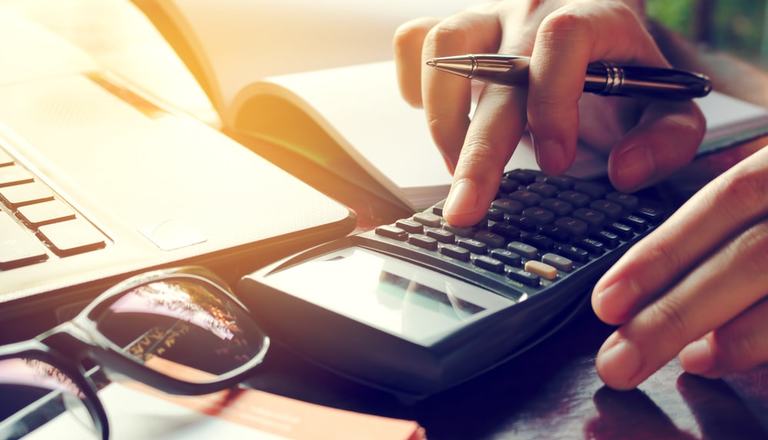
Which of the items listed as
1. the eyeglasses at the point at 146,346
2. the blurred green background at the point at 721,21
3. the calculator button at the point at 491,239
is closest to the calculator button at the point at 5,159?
the eyeglasses at the point at 146,346

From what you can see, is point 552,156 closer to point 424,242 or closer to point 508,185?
point 508,185

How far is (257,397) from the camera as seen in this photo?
33 centimetres

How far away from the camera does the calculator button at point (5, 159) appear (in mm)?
476

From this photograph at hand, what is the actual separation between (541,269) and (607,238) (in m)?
0.07

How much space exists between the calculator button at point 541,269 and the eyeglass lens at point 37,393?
0.21 m

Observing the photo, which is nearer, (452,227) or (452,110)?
(452,227)

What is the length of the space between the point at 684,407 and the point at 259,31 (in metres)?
0.60

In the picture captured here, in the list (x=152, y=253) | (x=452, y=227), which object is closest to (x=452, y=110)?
(x=452, y=227)

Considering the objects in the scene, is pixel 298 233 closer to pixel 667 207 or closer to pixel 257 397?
pixel 257 397

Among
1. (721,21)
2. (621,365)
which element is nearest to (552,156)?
(621,365)

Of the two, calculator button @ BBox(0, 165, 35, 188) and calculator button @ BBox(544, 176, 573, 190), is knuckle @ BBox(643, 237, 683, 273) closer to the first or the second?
calculator button @ BBox(544, 176, 573, 190)

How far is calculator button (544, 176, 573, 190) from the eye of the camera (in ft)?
1.67

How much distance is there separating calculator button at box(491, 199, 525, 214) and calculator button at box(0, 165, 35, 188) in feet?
0.89

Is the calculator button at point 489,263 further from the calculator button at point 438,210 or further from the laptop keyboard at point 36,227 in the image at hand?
the laptop keyboard at point 36,227
